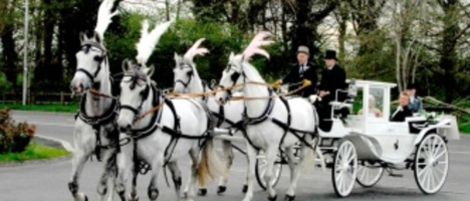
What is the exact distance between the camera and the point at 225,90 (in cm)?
1387

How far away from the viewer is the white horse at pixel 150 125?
11547mm

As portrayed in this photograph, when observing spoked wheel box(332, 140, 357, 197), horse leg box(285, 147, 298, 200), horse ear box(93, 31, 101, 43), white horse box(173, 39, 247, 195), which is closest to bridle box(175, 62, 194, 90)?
white horse box(173, 39, 247, 195)

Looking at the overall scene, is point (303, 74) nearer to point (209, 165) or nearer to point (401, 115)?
point (401, 115)

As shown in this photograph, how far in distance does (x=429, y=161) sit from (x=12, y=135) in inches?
366

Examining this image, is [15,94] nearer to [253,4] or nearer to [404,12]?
[253,4]

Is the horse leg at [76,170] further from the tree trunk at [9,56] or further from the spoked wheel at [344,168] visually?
the tree trunk at [9,56]

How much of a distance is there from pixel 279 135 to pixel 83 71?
4203 mm

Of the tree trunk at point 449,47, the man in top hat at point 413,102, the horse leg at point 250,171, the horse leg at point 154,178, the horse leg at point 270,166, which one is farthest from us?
the tree trunk at point 449,47

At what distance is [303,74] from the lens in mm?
15852

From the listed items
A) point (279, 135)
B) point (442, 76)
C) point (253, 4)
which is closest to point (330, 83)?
point (279, 135)

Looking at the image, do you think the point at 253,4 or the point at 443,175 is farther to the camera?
the point at 253,4

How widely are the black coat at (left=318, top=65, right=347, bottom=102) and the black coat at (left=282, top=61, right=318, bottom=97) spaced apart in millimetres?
168

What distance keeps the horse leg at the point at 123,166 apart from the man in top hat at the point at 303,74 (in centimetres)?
446

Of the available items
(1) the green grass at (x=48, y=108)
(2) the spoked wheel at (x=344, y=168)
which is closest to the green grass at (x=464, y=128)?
(1) the green grass at (x=48, y=108)
